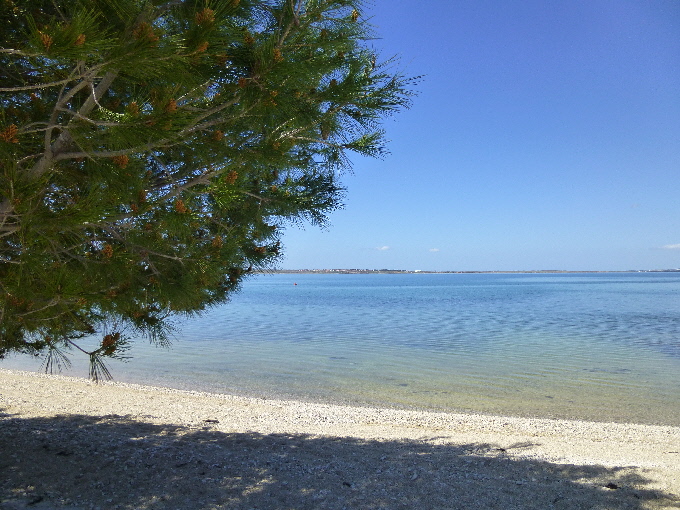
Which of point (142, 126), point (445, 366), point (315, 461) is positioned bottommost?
point (445, 366)

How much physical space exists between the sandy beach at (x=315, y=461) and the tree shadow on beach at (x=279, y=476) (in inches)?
0.6

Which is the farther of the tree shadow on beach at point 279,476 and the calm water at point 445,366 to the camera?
the calm water at point 445,366

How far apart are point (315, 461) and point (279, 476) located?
2.17ft

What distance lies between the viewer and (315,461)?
201 inches

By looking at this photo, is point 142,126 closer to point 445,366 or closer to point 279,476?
point 279,476

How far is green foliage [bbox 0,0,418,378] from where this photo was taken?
2.29 meters

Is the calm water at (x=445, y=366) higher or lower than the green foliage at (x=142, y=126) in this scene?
lower

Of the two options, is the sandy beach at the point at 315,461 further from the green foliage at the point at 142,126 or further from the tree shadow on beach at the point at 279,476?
the green foliage at the point at 142,126

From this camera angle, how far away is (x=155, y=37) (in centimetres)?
208

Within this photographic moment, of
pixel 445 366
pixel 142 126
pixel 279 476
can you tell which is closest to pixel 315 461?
pixel 279 476

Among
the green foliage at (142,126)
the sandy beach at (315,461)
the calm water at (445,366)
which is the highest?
the green foliage at (142,126)

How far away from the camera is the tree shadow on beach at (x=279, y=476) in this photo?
392 centimetres

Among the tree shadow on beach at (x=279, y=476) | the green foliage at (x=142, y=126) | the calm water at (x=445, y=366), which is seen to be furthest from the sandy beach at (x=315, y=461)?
the calm water at (x=445, y=366)

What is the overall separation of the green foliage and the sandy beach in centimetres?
129
